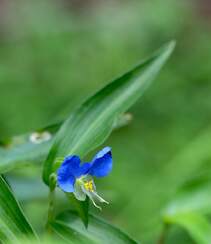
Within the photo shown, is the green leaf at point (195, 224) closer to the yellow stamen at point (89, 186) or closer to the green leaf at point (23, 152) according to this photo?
the green leaf at point (23, 152)

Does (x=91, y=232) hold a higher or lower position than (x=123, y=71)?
higher

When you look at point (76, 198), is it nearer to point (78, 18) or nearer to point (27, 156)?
point (27, 156)

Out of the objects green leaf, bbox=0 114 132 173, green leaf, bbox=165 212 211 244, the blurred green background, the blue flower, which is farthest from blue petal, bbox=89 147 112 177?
the blurred green background

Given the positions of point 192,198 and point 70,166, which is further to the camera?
point 192,198

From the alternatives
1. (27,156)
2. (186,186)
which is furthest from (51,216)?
(186,186)

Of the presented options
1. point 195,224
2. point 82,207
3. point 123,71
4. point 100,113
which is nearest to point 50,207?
point 82,207

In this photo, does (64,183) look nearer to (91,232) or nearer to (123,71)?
(91,232)

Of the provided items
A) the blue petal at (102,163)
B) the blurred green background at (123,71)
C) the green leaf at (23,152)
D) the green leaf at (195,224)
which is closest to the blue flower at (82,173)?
the blue petal at (102,163)
